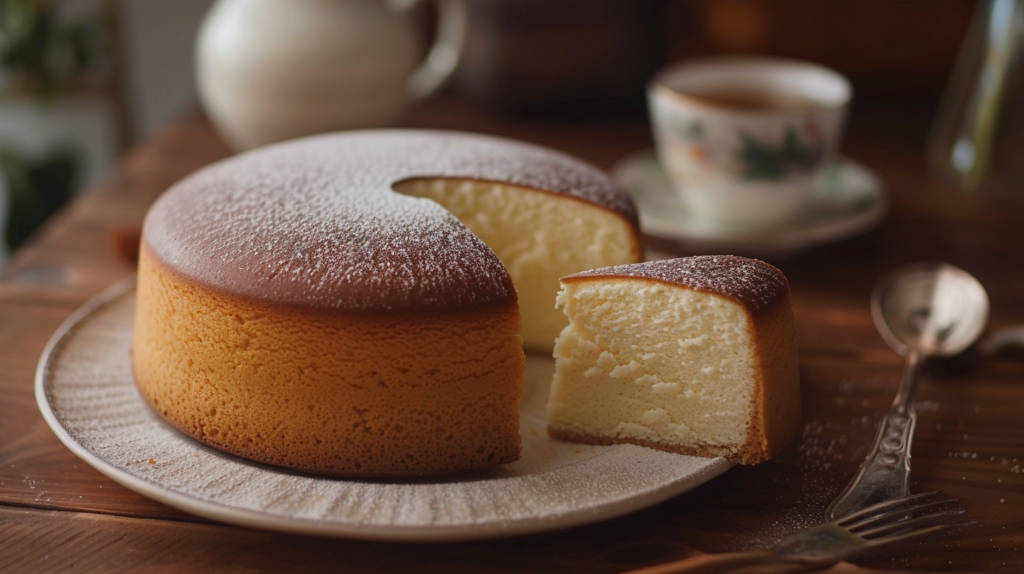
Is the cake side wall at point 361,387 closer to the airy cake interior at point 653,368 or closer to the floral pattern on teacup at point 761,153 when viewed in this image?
the airy cake interior at point 653,368

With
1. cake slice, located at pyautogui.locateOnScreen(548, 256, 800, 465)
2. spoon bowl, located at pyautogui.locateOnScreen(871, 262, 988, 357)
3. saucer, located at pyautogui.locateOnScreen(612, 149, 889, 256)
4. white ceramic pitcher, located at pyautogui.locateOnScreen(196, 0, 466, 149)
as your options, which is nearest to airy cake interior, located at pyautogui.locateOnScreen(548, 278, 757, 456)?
cake slice, located at pyautogui.locateOnScreen(548, 256, 800, 465)

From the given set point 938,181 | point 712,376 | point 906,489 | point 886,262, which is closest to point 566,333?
point 712,376

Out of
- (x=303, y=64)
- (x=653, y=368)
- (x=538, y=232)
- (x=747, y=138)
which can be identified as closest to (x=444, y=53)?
(x=303, y=64)

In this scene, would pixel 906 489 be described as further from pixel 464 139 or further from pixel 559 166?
pixel 464 139

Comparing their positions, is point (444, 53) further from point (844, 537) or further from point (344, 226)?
point (844, 537)

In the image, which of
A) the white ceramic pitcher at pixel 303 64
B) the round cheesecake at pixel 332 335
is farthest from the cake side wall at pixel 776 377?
the white ceramic pitcher at pixel 303 64
